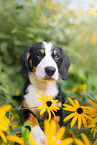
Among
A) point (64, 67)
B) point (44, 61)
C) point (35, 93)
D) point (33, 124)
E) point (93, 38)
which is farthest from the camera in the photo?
point (93, 38)

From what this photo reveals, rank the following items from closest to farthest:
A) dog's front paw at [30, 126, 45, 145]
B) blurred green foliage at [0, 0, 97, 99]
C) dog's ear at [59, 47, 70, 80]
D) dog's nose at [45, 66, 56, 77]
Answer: dog's front paw at [30, 126, 45, 145] < dog's nose at [45, 66, 56, 77] < dog's ear at [59, 47, 70, 80] < blurred green foliage at [0, 0, 97, 99]

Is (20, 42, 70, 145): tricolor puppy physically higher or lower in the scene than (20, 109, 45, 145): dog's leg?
higher

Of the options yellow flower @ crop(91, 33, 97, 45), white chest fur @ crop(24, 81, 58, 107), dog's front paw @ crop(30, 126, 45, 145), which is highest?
yellow flower @ crop(91, 33, 97, 45)

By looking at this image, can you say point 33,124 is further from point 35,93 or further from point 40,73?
point 40,73

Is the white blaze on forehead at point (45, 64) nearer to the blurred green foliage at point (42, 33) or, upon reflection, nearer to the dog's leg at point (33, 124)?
the dog's leg at point (33, 124)

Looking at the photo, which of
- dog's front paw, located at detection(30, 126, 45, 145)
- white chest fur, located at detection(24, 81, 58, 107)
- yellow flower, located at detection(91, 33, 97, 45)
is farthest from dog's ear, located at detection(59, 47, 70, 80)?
yellow flower, located at detection(91, 33, 97, 45)

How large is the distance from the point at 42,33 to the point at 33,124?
7.08 ft

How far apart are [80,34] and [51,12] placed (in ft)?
3.90

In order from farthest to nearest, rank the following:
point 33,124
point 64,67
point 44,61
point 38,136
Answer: point 64,67 < point 44,61 < point 33,124 < point 38,136

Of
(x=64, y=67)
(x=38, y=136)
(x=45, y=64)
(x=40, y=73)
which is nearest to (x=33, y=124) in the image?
(x=38, y=136)

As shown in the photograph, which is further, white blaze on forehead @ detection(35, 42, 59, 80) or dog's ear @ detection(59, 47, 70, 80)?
dog's ear @ detection(59, 47, 70, 80)

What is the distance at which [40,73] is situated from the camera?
1.68 metres

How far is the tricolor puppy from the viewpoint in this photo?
168cm

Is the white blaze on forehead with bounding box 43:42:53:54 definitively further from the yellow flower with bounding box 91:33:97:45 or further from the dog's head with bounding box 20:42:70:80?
the yellow flower with bounding box 91:33:97:45
